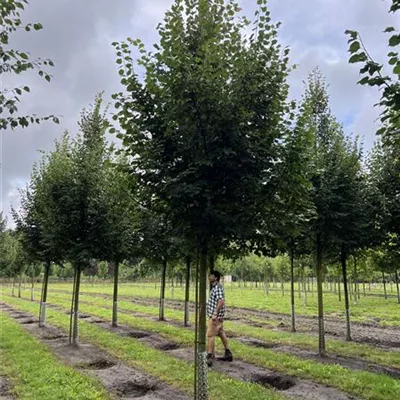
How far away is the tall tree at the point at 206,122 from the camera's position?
4.88 metres

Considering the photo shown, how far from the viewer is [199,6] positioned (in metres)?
5.27

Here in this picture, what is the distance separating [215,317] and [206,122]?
583 centimetres

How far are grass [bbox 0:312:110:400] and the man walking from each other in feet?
9.76

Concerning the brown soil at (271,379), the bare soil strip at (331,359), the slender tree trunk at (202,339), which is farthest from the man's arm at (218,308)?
the slender tree trunk at (202,339)

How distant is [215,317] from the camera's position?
9414 mm

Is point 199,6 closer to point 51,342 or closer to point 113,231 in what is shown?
point 113,231

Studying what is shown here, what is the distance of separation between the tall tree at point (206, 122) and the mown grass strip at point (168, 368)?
5.73 ft

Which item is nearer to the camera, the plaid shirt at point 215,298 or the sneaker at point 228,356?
the sneaker at point 228,356

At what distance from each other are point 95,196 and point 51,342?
4795mm

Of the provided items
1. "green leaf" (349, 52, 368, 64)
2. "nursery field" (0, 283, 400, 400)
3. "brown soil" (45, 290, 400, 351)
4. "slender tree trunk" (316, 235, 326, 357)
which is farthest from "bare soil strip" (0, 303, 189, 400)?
"brown soil" (45, 290, 400, 351)

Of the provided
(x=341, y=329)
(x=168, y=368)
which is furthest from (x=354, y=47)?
(x=341, y=329)

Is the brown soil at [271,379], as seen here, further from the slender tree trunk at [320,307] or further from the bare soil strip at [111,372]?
the slender tree trunk at [320,307]

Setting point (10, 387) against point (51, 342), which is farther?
point (51, 342)

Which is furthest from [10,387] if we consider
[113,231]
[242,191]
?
[242,191]
